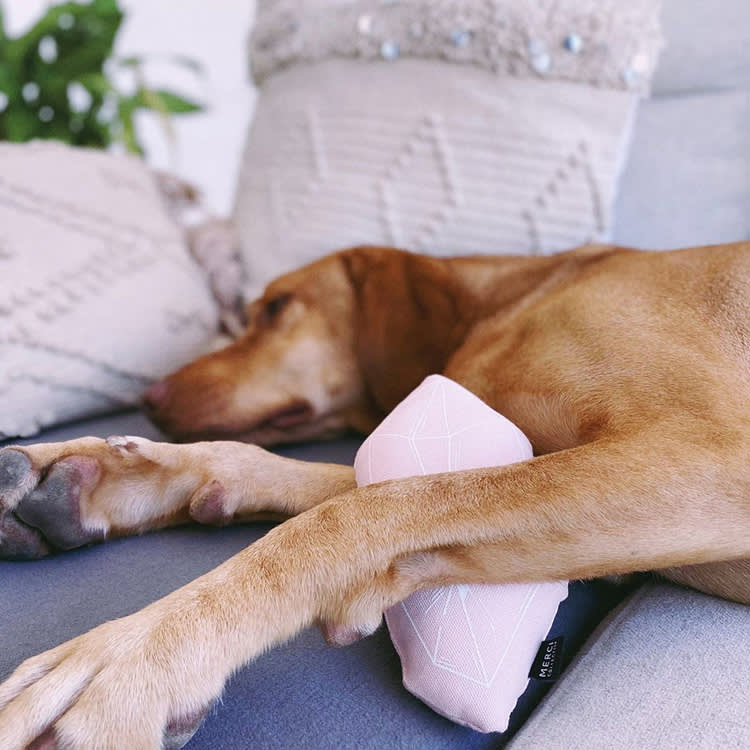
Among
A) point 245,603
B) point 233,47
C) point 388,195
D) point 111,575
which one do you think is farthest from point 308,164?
point 233,47

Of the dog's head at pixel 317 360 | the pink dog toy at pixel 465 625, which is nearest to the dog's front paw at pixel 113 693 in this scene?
the pink dog toy at pixel 465 625

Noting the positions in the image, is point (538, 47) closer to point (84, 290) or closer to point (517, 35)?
point (517, 35)

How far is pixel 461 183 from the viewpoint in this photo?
1803 millimetres

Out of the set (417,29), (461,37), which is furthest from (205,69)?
(461,37)

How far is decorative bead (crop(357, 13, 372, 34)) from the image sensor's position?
6.26 feet

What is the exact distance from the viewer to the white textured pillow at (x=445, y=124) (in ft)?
5.62

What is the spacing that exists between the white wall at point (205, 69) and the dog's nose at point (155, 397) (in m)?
2.55

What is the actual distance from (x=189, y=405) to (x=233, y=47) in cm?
304

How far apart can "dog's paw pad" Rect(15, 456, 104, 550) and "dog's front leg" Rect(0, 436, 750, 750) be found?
0.27 meters

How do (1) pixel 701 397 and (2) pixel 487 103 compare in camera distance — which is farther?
(2) pixel 487 103

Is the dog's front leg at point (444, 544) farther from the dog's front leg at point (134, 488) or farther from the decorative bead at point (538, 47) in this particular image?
the decorative bead at point (538, 47)

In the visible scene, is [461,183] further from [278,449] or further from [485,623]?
[485,623]

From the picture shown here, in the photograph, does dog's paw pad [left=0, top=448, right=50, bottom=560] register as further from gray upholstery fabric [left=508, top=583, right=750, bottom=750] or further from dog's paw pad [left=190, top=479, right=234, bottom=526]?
gray upholstery fabric [left=508, top=583, right=750, bottom=750]

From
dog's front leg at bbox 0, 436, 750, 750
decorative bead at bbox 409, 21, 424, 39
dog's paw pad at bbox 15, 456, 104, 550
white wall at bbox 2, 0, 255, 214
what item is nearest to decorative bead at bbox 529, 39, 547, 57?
decorative bead at bbox 409, 21, 424, 39
